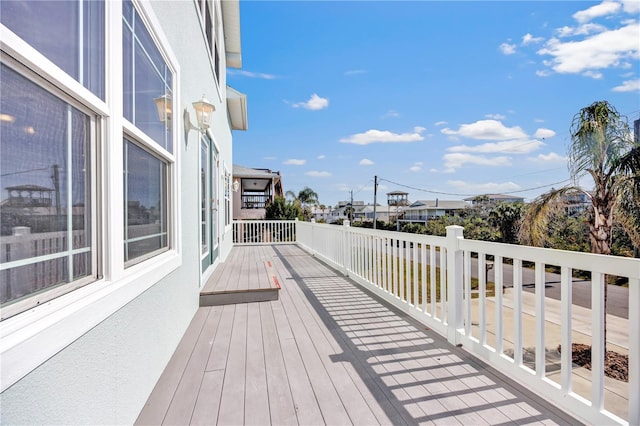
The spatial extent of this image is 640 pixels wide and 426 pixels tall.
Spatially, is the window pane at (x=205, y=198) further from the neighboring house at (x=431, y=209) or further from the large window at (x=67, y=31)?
the neighboring house at (x=431, y=209)

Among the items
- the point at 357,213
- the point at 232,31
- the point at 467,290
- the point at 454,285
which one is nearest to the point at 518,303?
the point at 467,290

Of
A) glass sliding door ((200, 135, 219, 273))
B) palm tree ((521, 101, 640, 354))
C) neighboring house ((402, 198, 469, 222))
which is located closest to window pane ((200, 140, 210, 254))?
glass sliding door ((200, 135, 219, 273))

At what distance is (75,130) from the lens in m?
1.15

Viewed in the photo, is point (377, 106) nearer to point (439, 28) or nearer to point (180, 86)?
point (439, 28)

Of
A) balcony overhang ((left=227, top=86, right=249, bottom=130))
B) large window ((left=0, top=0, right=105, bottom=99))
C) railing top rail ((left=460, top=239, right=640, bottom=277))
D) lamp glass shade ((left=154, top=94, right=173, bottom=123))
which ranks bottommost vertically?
railing top rail ((left=460, top=239, right=640, bottom=277))

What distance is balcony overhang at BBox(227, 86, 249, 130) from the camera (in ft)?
24.6

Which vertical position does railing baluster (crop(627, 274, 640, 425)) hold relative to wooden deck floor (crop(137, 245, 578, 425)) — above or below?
above

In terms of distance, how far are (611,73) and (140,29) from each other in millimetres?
20072

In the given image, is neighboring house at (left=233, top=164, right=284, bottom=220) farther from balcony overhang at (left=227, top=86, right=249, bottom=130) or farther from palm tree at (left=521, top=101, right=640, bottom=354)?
palm tree at (left=521, top=101, right=640, bottom=354)

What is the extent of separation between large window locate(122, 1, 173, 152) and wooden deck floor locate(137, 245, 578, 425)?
1.66m

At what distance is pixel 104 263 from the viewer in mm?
1335

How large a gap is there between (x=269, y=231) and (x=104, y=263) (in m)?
10.2

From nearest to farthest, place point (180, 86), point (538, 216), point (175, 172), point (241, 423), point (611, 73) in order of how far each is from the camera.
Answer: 1. point (241, 423)
2. point (175, 172)
3. point (180, 86)
4. point (538, 216)
5. point (611, 73)

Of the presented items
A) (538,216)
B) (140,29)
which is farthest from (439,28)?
(140,29)
